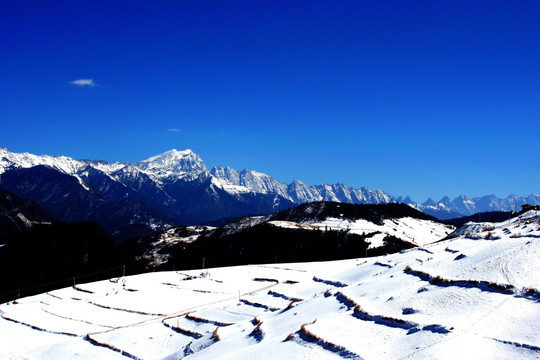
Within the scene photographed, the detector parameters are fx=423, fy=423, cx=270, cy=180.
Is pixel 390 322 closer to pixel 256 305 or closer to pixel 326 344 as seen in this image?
pixel 326 344

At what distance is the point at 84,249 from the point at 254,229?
79835 mm

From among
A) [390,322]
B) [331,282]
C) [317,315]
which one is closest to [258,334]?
[317,315]

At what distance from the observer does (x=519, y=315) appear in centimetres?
1483

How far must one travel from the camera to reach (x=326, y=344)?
15.3 meters

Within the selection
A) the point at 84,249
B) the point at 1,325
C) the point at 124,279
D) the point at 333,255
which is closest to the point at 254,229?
the point at 333,255

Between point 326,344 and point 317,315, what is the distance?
5837mm

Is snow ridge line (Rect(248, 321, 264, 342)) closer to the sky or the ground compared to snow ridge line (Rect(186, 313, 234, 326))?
closer to the sky

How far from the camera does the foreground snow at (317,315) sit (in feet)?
46.7

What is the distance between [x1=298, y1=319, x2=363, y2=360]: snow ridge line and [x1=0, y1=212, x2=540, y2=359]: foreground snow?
0.05 m

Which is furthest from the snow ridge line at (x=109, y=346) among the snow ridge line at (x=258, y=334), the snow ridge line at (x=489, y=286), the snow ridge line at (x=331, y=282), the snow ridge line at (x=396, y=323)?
the snow ridge line at (x=489, y=286)

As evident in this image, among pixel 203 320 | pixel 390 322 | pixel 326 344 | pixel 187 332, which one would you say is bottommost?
pixel 187 332

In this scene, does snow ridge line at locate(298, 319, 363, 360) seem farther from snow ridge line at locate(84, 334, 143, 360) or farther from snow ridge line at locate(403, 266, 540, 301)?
snow ridge line at locate(84, 334, 143, 360)

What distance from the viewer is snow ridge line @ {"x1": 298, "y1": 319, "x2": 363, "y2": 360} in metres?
14.1

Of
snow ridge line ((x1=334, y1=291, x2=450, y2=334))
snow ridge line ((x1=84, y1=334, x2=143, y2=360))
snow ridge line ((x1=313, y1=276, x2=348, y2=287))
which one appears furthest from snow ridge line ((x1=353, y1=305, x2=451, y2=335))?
snow ridge line ((x1=84, y1=334, x2=143, y2=360))
